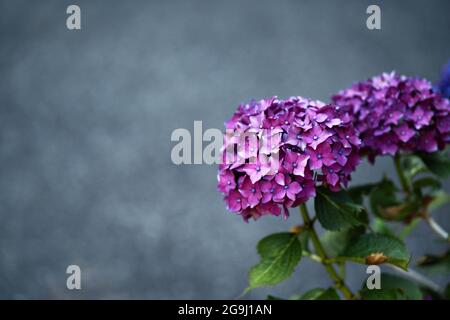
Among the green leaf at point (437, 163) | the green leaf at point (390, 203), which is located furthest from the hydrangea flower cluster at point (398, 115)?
the green leaf at point (390, 203)

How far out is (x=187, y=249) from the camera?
1904 millimetres

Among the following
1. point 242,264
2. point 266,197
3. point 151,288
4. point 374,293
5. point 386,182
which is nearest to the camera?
point 266,197

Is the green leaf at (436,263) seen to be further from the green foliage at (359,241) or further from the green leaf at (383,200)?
the green leaf at (383,200)

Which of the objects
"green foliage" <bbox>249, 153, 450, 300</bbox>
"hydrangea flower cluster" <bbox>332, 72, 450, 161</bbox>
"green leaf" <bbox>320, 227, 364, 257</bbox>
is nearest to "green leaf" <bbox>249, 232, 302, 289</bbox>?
"green foliage" <bbox>249, 153, 450, 300</bbox>

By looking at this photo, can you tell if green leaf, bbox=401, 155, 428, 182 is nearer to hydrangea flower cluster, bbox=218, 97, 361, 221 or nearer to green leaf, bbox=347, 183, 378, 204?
green leaf, bbox=347, 183, 378, 204

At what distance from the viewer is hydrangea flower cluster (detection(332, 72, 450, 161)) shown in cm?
96

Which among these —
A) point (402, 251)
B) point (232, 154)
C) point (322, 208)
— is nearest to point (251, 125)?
point (232, 154)

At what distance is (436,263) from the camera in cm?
113

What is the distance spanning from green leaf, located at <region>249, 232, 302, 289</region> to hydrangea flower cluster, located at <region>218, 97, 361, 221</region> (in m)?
0.09

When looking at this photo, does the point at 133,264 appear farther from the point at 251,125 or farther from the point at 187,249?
the point at 251,125

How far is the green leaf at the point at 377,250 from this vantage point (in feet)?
2.67

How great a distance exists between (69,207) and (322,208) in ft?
4.18

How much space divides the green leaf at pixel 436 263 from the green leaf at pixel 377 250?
0.85ft

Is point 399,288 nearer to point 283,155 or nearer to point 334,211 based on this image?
point 334,211
